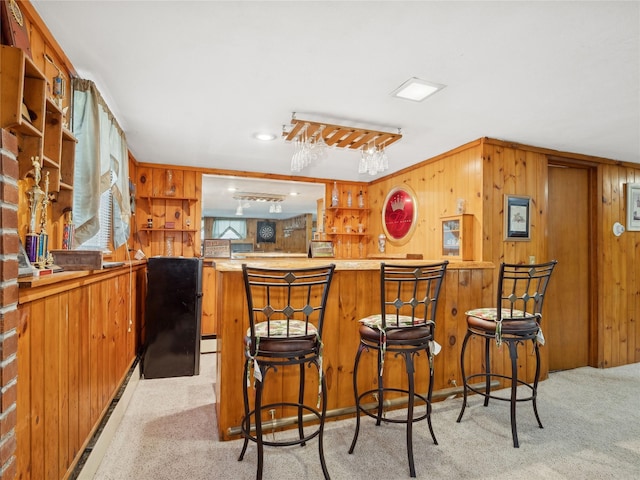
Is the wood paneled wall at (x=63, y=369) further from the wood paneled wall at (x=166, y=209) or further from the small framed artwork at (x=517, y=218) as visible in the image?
the small framed artwork at (x=517, y=218)

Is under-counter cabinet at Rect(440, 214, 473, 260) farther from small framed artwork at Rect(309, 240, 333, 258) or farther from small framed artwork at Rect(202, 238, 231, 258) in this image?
small framed artwork at Rect(202, 238, 231, 258)

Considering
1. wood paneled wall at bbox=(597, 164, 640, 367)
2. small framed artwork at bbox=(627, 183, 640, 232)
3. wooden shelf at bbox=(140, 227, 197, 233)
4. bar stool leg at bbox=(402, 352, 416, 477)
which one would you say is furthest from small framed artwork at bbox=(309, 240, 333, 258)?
small framed artwork at bbox=(627, 183, 640, 232)

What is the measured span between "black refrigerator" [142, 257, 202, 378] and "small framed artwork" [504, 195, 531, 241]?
303 centimetres

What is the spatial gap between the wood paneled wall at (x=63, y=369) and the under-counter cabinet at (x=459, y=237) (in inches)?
115

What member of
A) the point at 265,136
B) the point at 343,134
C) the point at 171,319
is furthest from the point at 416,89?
the point at 171,319

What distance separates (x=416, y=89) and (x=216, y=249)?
8.96ft

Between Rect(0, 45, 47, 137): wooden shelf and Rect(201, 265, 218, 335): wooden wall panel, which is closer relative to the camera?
Rect(0, 45, 47, 137): wooden shelf

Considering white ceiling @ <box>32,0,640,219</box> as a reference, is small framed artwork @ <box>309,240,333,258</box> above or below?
below

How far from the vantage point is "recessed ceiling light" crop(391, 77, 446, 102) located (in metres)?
2.19

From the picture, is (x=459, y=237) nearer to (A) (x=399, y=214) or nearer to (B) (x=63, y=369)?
(A) (x=399, y=214)

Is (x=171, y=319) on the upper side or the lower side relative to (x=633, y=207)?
lower

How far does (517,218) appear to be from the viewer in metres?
3.30

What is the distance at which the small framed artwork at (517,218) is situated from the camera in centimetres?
327

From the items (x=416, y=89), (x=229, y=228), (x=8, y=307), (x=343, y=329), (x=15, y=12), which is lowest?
(x=343, y=329)
